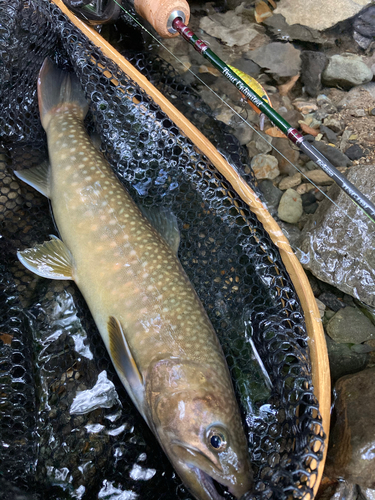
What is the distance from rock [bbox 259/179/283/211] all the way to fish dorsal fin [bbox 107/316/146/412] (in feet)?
5.53

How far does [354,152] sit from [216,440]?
8.61ft

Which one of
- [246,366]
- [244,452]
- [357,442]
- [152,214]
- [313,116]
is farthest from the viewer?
[313,116]

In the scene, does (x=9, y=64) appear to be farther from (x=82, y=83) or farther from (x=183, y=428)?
(x=183, y=428)

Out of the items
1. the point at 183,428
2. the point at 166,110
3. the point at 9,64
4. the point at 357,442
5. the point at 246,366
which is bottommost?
the point at 183,428

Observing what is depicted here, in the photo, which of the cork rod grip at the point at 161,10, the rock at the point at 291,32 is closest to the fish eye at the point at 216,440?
the cork rod grip at the point at 161,10

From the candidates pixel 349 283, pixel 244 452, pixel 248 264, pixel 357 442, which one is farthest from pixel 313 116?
pixel 244 452

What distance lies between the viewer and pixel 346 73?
144 inches

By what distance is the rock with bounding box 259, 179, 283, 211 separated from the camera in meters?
3.15

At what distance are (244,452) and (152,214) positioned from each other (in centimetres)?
146

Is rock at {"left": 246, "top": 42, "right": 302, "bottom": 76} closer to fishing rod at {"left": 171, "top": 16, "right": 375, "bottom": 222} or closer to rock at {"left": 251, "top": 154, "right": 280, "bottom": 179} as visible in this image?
rock at {"left": 251, "top": 154, "right": 280, "bottom": 179}

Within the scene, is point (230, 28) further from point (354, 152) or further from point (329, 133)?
point (354, 152)

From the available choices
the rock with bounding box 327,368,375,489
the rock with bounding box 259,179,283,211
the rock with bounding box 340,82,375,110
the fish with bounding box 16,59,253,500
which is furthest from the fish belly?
the rock with bounding box 340,82,375,110

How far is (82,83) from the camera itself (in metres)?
2.58

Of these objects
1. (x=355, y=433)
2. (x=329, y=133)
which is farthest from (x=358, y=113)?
(x=355, y=433)
